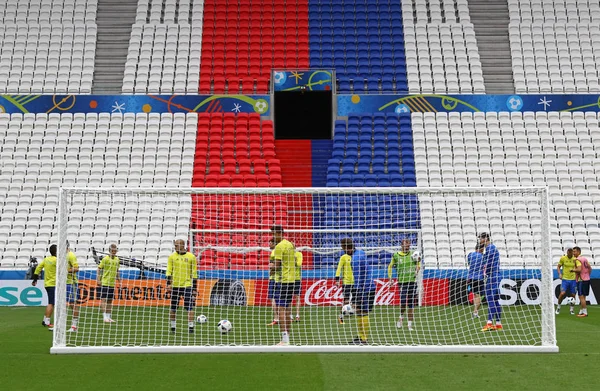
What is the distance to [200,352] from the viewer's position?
10820 millimetres

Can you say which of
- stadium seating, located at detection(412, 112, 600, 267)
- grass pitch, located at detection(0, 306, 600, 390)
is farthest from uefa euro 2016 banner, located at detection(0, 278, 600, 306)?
stadium seating, located at detection(412, 112, 600, 267)

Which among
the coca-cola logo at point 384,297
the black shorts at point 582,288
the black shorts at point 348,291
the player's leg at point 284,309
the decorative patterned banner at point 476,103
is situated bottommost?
the player's leg at point 284,309

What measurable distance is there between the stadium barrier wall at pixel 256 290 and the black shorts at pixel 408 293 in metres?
0.64

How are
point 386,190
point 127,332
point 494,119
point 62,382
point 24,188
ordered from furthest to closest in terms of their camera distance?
1. point 494,119
2. point 24,188
3. point 127,332
4. point 386,190
5. point 62,382

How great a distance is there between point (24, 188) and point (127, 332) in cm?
1207

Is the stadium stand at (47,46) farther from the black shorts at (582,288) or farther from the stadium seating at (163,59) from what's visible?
the black shorts at (582,288)

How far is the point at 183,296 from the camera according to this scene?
515 inches

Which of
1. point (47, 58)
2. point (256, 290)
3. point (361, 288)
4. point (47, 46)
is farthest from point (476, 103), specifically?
point (47, 46)

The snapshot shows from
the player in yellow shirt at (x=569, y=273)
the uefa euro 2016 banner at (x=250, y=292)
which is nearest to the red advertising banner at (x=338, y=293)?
the uefa euro 2016 banner at (x=250, y=292)

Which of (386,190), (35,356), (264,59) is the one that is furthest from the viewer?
(264,59)

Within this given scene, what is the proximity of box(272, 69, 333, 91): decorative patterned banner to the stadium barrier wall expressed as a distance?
372 inches

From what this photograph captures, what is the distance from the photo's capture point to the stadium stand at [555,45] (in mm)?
26766

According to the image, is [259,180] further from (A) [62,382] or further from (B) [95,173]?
(A) [62,382]

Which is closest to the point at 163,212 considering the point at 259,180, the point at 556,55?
the point at 259,180
